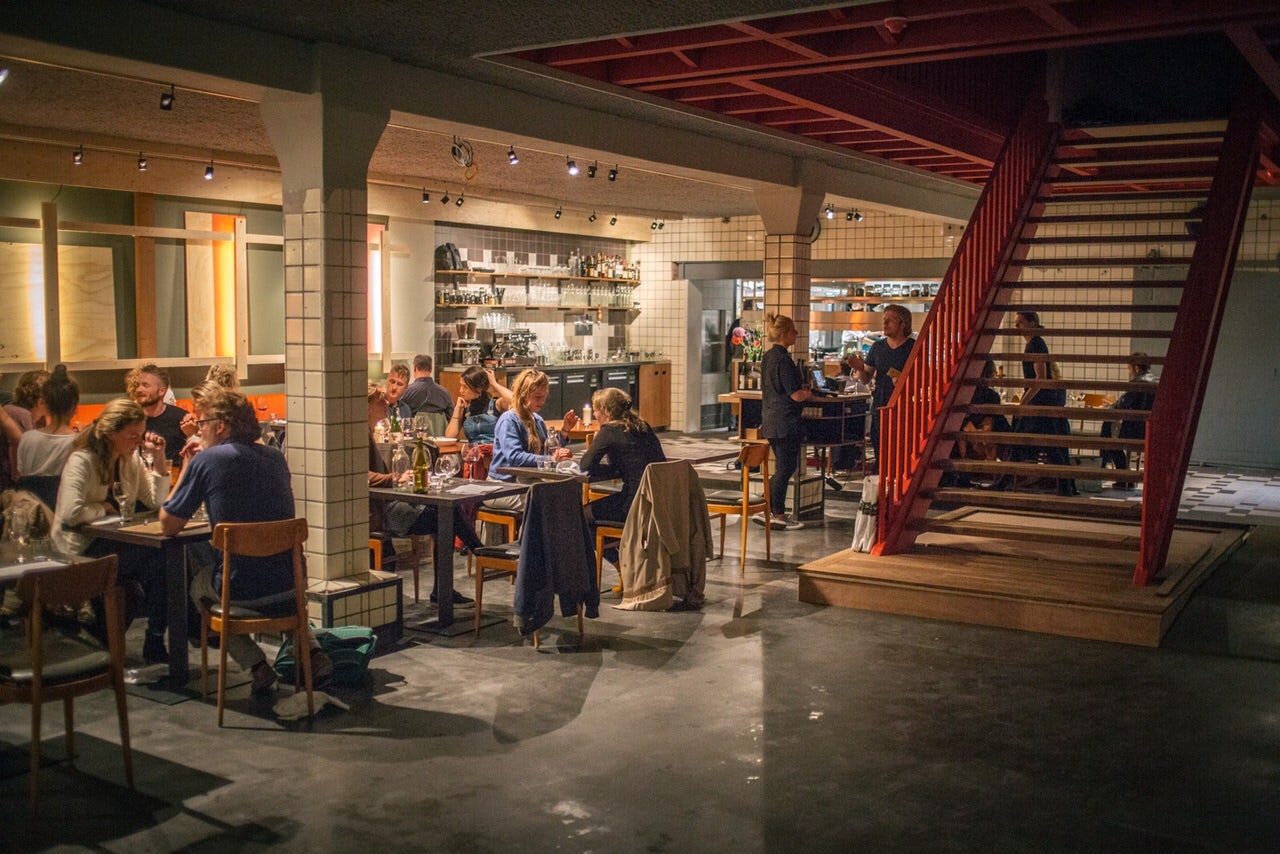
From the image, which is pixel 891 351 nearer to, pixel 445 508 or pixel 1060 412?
pixel 1060 412

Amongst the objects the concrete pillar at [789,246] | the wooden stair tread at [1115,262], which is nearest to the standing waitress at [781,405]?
the concrete pillar at [789,246]

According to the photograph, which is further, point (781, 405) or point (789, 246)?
point (789, 246)

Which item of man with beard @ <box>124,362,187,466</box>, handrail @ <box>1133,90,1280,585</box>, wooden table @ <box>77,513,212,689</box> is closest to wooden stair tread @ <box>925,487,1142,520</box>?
handrail @ <box>1133,90,1280,585</box>

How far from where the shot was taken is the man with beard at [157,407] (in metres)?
7.15

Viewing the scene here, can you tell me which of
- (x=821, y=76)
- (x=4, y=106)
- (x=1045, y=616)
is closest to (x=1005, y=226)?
(x=821, y=76)

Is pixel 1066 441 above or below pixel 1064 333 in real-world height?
below

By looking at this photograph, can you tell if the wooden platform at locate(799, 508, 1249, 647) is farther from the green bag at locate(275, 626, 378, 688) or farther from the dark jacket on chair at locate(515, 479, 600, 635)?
the green bag at locate(275, 626, 378, 688)

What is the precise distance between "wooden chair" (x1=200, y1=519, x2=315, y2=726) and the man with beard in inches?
106

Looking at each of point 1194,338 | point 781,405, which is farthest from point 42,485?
point 1194,338

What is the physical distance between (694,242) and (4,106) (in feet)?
32.2

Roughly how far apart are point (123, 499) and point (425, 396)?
4235mm

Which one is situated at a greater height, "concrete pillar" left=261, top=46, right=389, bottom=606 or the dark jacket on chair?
"concrete pillar" left=261, top=46, right=389, bottom=606

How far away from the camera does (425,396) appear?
9.48 meters

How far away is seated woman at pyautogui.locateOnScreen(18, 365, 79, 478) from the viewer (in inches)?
231
